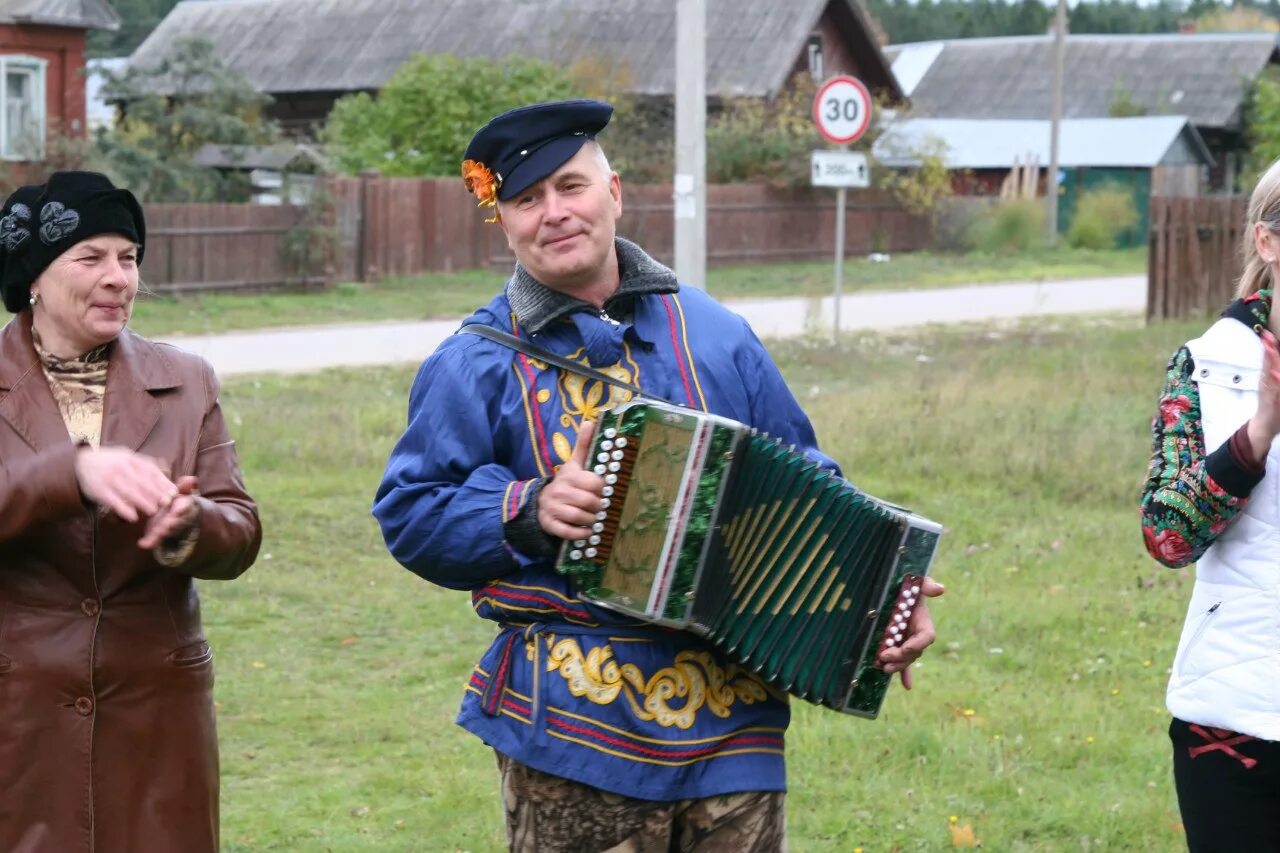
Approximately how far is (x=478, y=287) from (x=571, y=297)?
25.6m

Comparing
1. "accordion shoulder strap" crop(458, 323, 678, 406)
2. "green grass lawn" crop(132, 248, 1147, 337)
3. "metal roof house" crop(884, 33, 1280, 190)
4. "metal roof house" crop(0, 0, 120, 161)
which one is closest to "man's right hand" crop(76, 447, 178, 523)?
"accordion shoulder strap" crop(458, 323, 678, 406)

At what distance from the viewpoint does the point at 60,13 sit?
30.4m

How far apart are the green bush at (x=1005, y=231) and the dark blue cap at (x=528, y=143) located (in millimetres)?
37685

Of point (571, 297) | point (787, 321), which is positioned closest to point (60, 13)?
point (787, 321)

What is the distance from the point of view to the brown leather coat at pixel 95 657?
141 inches

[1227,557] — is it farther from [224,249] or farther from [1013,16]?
[1013,16]

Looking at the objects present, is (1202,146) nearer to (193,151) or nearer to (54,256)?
(193,151)

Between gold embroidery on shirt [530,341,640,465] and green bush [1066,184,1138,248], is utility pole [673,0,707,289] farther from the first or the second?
green bush [1066,184,1138,248]

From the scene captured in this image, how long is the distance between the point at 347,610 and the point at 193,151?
22.0m

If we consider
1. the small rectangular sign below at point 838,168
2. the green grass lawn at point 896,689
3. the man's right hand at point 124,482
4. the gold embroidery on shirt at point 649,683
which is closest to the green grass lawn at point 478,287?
the small rectangular sign below at point 838,168

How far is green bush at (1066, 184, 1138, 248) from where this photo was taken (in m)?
42.8

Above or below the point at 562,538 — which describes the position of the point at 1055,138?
above

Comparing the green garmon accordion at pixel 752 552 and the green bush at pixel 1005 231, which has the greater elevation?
the green bush at pixel 1005 231

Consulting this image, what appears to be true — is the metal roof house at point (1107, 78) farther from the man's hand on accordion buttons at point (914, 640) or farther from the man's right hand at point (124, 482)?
the man's right hand at point (124, 482)
